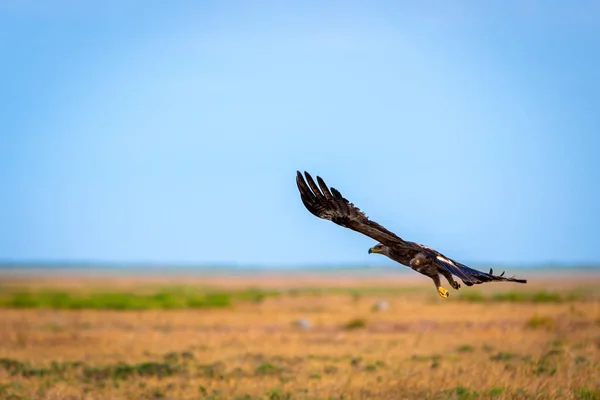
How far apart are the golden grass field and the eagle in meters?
3.64

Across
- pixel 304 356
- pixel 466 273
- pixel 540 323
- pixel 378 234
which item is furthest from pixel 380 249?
pixel 540 323

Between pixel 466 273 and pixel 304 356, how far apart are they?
11.6m

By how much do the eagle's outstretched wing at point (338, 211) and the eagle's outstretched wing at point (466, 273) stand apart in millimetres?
371

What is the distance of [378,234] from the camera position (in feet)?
34.1

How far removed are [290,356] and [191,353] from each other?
2.34 m

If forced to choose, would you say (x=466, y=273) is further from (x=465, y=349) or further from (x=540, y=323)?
(x=540, y=323)

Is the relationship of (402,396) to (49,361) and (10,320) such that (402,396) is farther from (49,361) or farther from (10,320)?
(10,320)

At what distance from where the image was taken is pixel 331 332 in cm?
2892

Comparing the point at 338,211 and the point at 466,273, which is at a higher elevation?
the point at 338,211

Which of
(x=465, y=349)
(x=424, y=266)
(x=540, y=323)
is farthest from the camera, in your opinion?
(x=540, y=323)

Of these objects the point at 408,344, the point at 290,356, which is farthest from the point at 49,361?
the point at 408,344

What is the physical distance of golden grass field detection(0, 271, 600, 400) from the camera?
14.9 meters

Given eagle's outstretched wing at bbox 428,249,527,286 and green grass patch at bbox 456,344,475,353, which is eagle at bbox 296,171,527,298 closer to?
eagle's outstretched wing at bbox 428,249,527,286

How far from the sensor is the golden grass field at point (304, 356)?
48.7 ft
